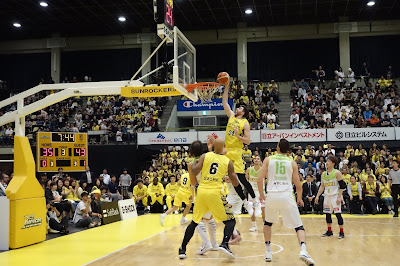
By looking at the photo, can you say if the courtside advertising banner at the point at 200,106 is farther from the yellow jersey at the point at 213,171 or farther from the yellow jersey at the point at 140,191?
the yellow jersey at the point at 213,171

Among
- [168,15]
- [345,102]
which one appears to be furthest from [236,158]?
[345,102]

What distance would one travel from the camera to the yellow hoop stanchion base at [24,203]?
898cm

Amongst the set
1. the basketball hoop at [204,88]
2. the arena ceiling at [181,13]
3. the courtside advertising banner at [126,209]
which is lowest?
the courtside advertising banner at [126,209]

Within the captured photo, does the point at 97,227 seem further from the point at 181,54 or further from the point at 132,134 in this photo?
the point at 132,134

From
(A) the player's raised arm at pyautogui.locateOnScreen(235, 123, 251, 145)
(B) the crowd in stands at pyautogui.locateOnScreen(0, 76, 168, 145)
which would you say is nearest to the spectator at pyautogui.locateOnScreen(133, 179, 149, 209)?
(B) the crowd in stands at pyautogui.locateOnScreen(0, 76, 168, 145)

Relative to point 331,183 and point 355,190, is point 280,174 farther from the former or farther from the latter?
point 355,190

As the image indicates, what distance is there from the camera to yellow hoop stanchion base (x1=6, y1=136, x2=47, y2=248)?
29.5 feet

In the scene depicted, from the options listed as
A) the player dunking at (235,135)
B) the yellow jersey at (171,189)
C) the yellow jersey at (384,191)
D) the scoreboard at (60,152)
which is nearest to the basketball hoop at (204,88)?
the player dunking at (235,135)

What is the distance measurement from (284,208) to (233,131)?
2.19 metres

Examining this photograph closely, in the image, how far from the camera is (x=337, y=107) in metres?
24.1

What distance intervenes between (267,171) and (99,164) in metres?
16.8

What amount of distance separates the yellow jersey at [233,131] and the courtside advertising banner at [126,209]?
7558 mm

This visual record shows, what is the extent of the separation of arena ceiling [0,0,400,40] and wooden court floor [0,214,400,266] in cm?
1654

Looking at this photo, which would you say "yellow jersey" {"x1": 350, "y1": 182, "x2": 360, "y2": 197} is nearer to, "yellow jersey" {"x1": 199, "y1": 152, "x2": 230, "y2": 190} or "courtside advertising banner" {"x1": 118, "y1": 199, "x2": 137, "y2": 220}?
"courtside advertising banner" {"x1": 118, "y1": 199, "x2": 137, "y2": 220}
